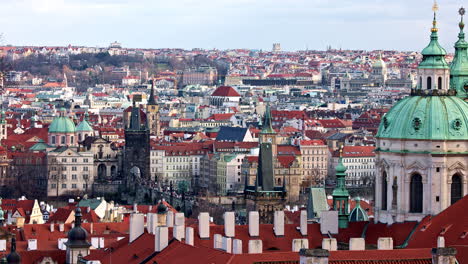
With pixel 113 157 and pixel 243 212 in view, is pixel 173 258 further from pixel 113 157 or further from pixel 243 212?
pixel 113 157

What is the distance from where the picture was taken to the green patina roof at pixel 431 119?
145ft

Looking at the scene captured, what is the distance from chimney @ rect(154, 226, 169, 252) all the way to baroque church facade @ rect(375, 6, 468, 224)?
7866 mm

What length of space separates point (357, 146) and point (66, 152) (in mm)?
A: 20425

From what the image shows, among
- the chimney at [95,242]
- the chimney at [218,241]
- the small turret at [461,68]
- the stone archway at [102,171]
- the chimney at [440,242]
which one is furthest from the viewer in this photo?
the stone archway at [102,171]

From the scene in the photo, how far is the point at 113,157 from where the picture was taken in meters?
112

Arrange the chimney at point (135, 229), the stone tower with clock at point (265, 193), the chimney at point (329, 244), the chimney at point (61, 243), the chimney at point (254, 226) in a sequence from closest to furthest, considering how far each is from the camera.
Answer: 1. the chimney at point (329, 244)
2. the chimney at point (135, 229)
3. the chimney at point (254, 226)
4. the chimney at point (61, 243)
5. the stone tower with clock at point (265, 193)

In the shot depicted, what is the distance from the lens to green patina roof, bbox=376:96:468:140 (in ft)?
145

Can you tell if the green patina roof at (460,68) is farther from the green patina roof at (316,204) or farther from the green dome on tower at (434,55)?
the green patina roof at (316,204)

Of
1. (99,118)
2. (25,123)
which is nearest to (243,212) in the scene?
(25,123)

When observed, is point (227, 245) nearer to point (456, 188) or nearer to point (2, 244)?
point (456, 188)

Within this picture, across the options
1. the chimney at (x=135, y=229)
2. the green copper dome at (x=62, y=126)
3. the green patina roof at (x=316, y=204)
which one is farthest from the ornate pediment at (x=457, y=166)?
the green copper dome at (x=62, y=126)

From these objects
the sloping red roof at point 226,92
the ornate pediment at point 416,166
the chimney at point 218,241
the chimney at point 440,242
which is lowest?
the chimney at point 218,241

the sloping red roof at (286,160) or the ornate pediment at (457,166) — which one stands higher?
the ornate pediment at (457,166)

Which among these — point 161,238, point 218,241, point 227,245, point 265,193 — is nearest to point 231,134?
point 265,193
